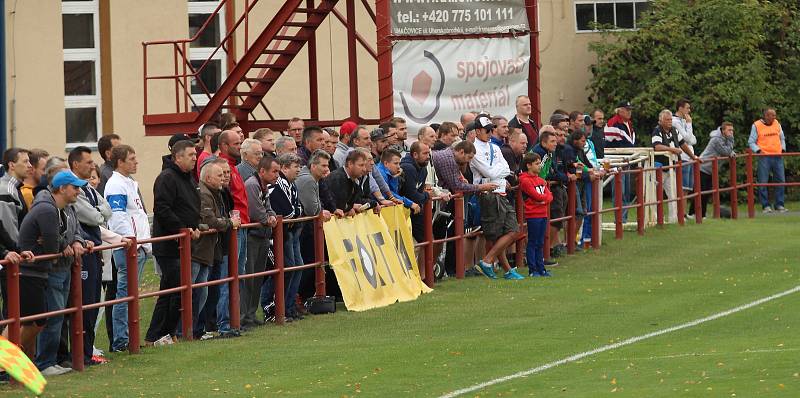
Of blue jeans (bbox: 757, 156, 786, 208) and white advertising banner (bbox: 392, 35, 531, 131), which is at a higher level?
white advertising banner (bbox: 392, 35, 531, 131)

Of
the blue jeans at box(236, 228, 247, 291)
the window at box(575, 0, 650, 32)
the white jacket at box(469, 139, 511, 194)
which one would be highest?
the window at box(575, 0, 650, 32)

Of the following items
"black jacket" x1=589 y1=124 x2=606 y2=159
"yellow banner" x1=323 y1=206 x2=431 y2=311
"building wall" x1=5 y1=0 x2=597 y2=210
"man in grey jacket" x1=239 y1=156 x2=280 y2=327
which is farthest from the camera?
"building wall" x1=5 y1=0 x2=597 y2=210

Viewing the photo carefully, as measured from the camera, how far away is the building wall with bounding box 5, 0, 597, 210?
104 feet

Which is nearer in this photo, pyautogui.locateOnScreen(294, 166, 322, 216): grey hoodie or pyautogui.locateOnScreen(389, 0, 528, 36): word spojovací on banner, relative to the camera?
pyautogui.locateOnScreen(294, 166, 322, 216): grey hoodie

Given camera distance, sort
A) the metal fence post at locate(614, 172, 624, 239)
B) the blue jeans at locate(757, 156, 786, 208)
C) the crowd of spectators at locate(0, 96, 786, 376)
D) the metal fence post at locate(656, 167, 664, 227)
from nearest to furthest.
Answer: the crowd of spectators at locate(0, 96, 786, 376) < the metal fence post at locate(614, 172, 624, 239) < the metal fence post at locate(656, 167, 664, 227) < the blue jeans at locate(757, 156, 786, 208)

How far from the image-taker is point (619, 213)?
84.3ft

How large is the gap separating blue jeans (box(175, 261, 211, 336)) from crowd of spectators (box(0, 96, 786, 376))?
0.02m

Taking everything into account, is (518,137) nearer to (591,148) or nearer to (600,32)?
(591,148)

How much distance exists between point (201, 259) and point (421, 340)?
2.26 m

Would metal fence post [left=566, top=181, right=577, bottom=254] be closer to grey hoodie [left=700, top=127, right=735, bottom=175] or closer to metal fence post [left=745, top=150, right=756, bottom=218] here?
grey hoodie [left=700, top=127, right=735, bottom=175]

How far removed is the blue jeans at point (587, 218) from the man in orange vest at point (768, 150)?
737cm

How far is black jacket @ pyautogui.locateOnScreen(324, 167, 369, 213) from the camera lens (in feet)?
60.4

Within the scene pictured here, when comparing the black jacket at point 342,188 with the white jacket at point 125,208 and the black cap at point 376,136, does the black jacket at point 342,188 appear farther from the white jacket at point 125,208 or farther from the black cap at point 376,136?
the white jacket at point 125,208

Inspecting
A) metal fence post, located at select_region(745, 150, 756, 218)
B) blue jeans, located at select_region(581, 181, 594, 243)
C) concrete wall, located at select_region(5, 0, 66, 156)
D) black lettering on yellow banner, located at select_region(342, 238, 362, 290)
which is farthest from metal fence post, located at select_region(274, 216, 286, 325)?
concrete wall, located at select_region(5, 0, 66, 156)
